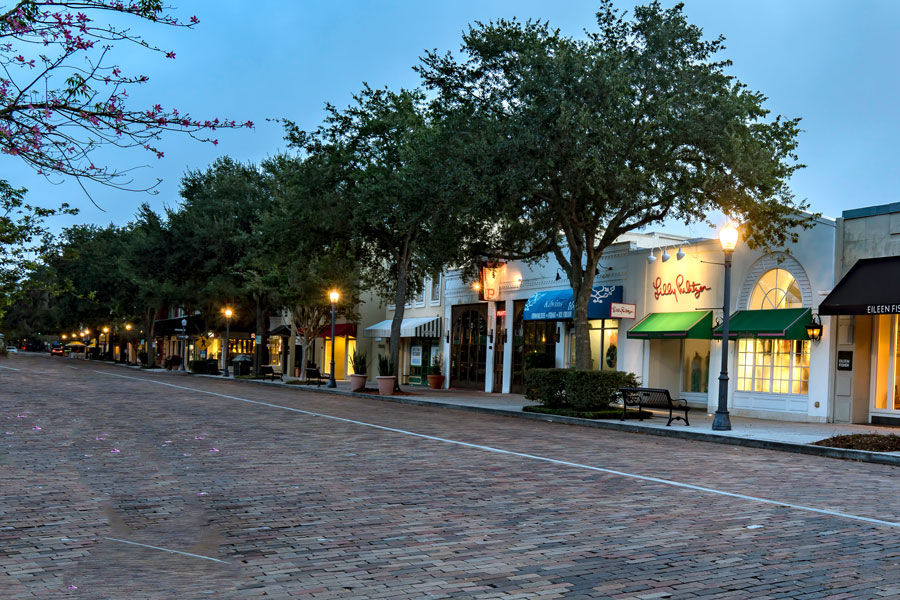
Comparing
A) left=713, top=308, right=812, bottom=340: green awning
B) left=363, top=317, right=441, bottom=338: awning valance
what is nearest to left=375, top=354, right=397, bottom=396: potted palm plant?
left=363, top=317, right=441, bottom=338: awning valance

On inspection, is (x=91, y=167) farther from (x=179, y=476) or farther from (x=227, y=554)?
(x=179, y=476)

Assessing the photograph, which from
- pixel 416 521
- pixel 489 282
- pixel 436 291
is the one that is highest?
pixel 489 282

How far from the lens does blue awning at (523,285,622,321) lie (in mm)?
28359

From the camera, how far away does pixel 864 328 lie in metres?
20.9

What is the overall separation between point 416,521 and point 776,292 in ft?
59.5

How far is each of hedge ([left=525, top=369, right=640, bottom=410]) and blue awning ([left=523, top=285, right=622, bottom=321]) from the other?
577 centimetres

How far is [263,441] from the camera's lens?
13.6 metres

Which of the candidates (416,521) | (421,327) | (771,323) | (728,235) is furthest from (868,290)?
(421,327)

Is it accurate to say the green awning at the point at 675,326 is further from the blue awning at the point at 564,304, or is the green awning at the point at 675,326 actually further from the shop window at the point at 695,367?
the blue awning at the point at 564,304

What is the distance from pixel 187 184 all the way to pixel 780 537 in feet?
158

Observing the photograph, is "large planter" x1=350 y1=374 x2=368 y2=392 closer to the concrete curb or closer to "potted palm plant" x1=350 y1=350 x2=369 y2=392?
"potted palm plant" x1=350 y1=350 x2=369 y2=392

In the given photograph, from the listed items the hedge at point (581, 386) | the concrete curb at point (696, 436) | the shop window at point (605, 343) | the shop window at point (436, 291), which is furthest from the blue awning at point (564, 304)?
the shop window at point (436, 291)

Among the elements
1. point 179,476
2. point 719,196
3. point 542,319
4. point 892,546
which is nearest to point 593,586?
point 892,546

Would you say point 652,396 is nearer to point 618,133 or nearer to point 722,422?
point 722,422
